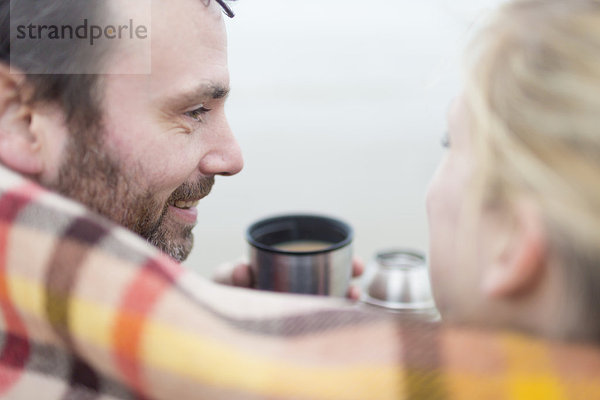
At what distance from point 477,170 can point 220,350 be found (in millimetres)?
274

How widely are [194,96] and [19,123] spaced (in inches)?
9.4

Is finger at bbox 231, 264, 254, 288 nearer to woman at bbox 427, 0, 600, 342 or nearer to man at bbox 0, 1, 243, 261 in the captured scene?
man at bbox 0, 1, 243, 261

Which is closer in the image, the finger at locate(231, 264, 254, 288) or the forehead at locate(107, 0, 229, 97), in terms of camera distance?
the forehead at locate(107, 0, 229, 97)

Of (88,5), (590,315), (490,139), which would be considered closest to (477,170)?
(490,139)

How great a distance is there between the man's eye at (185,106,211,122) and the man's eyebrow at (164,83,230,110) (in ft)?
0.08

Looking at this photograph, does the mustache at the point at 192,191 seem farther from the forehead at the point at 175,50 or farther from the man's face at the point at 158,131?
the forehead at the point at 175,50

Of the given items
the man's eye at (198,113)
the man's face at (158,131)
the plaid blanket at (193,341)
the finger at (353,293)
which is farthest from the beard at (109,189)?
the finger at (353,293)

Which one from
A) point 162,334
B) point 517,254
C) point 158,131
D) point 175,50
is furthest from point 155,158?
point 517,254

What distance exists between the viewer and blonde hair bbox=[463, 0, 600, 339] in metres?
0.46

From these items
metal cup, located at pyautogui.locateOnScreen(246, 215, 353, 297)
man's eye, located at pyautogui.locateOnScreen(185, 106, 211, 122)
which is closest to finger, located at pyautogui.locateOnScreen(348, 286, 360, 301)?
metal cup, located at pyautogui.locateOnScreen(246, 215, 353, 297)

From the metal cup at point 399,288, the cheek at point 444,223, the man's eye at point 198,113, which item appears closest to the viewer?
the cheek at point 444,223

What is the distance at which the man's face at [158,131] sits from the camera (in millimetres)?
809

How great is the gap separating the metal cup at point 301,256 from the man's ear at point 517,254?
33 cm

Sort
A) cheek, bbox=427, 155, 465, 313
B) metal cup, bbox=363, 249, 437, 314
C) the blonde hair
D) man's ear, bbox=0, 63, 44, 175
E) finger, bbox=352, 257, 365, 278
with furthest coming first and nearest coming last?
finger, bbox=352, 257, 365, 278
metal cup, bbox=363, 249, 437, 314
man's ear, bbox=0, 63, 44, 175
cheek, bbox=427, 155, 465, 313
the blonde hair
